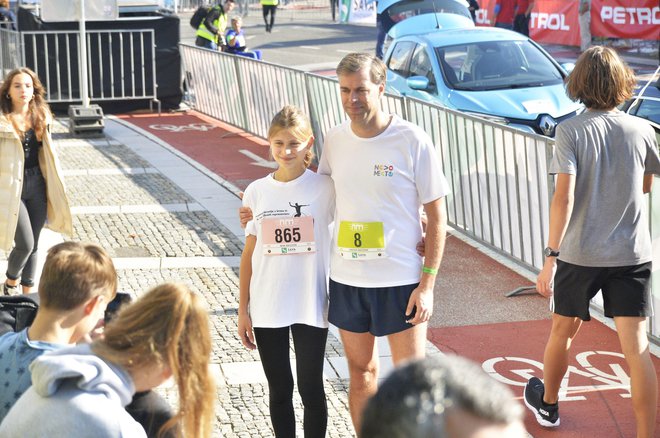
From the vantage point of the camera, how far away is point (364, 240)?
470 centimetres

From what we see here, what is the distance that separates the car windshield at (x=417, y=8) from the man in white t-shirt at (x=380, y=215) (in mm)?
18558

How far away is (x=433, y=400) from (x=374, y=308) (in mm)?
3204

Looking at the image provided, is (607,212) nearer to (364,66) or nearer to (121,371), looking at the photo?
(364,66)

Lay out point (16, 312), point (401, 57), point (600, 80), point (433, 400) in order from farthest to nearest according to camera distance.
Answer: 1. point (401, 57)
2. point (600, 80)
3. point (16, 312)
4. point (433, 400)

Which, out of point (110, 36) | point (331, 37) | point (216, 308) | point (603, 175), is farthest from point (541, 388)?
point (331, 37)

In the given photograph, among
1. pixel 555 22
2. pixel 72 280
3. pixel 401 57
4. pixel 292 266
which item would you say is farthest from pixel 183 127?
pixel 72 280

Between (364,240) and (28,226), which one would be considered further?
(28,226)

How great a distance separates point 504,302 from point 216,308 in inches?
82.8

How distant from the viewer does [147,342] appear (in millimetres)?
2834

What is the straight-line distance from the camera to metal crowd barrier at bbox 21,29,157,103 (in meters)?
18.8

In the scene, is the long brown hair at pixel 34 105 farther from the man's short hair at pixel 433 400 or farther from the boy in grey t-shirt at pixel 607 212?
the man's short hair at pixel 433 400

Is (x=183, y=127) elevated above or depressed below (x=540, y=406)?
below

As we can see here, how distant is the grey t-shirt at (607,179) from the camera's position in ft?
16.2

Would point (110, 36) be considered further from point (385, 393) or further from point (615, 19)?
point (385, 393)
